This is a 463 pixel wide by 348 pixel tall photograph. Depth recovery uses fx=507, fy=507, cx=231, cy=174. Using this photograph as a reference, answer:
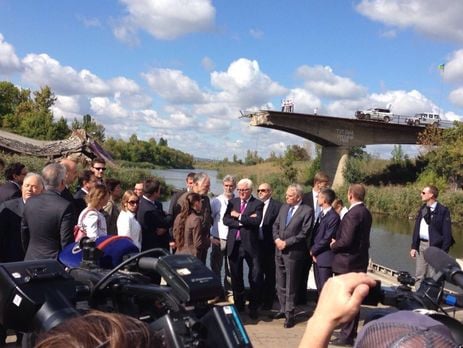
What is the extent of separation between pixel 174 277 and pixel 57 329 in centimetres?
59

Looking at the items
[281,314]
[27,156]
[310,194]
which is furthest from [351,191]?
[27,156]

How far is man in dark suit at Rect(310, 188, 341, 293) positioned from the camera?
20.2ft

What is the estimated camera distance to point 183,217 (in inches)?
249

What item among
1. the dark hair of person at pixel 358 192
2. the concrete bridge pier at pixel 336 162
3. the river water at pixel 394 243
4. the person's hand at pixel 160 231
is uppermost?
the concrete bridge pier at pixel 336 162

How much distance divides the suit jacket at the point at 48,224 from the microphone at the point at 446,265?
3121mm

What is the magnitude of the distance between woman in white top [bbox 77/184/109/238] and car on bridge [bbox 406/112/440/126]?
1508 inches

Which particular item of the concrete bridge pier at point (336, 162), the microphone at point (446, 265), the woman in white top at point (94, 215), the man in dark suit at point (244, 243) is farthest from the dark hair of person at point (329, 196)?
the concrete bridge pier at point (336, 162)

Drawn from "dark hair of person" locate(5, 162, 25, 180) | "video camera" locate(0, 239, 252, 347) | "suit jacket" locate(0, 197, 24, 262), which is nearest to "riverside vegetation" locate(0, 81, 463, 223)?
"dark hair of person" locate(5, 162, 25, 180)

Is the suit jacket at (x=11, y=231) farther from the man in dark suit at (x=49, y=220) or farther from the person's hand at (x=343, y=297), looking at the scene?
the person's hand at (x=343, y=297)

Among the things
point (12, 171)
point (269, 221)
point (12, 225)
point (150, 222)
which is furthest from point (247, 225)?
point (12, 171)

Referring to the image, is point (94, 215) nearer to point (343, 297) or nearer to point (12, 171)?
point (12, 171)

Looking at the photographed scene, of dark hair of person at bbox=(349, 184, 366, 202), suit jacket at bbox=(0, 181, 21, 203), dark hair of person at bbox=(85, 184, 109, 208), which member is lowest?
suit jacket at bbox=(0, 181, 21, 203)

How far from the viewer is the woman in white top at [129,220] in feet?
18.9

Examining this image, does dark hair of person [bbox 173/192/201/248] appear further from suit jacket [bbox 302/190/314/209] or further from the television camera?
the television camera
